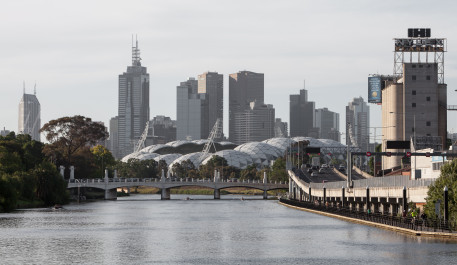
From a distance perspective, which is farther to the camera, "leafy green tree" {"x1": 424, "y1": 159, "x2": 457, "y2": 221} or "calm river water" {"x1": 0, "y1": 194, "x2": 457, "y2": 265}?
"leafy green tree" {"x1": 424, "y1": 159, "x2": 457, "y2": 221}

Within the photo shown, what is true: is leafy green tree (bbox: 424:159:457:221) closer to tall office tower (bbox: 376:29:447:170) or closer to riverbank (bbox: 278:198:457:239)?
riverbank (bbox: 278:198:457:239)

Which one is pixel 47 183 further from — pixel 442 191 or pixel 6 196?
pixel 442 191

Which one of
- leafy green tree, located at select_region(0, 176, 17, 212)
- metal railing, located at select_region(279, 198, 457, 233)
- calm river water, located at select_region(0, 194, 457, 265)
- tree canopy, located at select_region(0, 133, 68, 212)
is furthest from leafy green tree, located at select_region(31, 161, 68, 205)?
metal railing, located at select_region(279, 198, 457, 233)

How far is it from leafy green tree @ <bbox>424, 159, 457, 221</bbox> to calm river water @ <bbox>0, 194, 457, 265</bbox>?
4.49m

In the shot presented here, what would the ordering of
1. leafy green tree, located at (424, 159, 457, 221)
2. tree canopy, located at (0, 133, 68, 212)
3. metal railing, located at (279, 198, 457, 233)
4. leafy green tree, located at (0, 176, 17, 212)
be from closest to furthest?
metal railing, located at (279, 198, 457, 233)
leafy green tree, located at (424, 159, 457, 221)
leafy green tree, located at (0, 176, 17, 212)
tree canopy, located at (0, 133, 68, 212)

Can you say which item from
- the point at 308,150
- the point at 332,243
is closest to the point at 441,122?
the point at 308,150

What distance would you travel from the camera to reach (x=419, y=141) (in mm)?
178000

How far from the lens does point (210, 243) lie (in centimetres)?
8025

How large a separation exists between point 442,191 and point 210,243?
21782 mm

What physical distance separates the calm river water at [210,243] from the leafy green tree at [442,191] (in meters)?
4.49

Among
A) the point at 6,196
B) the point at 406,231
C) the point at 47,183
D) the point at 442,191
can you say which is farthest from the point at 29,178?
the point at 442,191

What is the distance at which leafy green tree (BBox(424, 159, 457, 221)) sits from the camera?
8006 centimetres

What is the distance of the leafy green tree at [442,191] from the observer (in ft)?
263

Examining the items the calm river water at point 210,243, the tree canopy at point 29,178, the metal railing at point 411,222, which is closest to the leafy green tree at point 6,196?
the tree canopy at point 29,178
